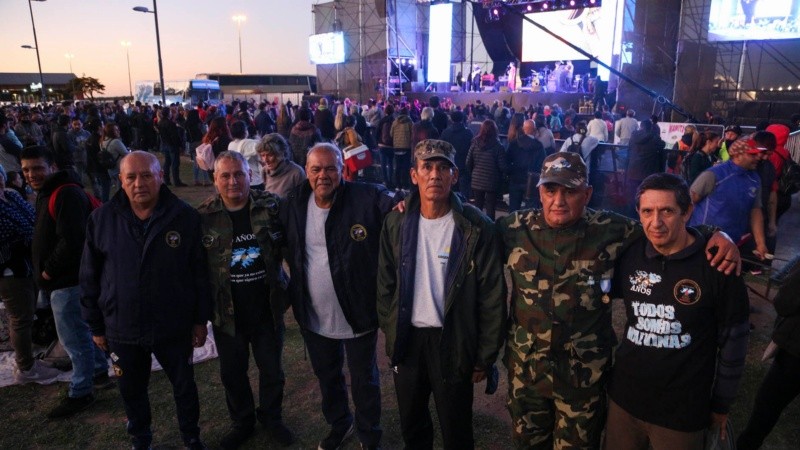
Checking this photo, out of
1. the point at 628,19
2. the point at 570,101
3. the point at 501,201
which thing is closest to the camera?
the point at 501,201

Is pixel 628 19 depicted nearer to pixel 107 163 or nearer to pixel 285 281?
pixel 107 163

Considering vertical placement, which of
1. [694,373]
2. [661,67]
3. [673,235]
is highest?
[661,67]

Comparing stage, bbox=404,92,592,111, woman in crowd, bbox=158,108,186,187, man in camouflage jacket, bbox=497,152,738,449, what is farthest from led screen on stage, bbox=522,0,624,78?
man in camouflage jacket, bbox=497,152,738,449

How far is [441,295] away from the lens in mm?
2762

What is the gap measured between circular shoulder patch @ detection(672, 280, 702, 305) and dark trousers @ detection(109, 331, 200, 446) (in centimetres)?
291

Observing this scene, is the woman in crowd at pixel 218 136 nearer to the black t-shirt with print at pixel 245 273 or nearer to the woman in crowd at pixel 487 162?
the woman in crowd at pixel 487 162

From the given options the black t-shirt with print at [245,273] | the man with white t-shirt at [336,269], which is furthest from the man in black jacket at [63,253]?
the man with white t-shirt at [336,269]

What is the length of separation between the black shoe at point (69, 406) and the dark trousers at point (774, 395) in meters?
4.76

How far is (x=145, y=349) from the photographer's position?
327 cm

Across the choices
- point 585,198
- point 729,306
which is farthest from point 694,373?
point 585,198

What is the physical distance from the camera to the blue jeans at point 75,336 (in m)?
3.90

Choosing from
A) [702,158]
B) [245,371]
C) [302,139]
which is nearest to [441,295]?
[245,371]

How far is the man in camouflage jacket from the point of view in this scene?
239 cm

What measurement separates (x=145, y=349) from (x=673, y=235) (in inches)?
125
